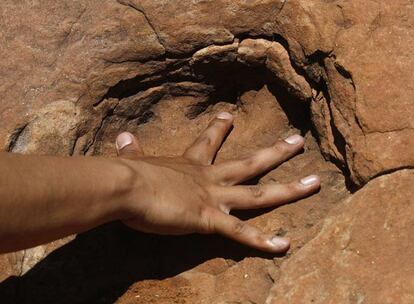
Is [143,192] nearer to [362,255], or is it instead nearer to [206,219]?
[206,219]

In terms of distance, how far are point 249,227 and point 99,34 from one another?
80cm

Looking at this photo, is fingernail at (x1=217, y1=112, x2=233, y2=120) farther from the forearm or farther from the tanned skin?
the forearm

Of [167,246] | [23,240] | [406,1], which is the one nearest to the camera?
[23,240]

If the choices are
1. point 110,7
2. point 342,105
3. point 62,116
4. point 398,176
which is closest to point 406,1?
point 342,105

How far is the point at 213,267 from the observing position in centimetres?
198

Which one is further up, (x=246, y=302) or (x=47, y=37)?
(x=47, y=37)

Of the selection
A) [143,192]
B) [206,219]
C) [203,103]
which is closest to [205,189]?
[206,219]

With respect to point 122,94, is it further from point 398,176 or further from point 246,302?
→ point 398,176

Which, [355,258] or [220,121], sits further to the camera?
[220,121]

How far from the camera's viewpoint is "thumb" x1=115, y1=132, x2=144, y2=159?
2.15 meters

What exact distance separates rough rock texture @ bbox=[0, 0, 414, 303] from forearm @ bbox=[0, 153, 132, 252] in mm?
350

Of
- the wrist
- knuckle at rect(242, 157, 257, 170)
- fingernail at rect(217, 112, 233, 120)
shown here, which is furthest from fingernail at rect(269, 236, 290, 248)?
fingernail at rect(217, 112, 233, 120)

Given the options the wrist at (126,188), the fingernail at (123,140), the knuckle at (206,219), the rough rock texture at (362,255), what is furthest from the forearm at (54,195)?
the rough rock texture at (362,255)

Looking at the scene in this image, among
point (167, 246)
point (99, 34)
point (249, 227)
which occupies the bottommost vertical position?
point (167, 246)
